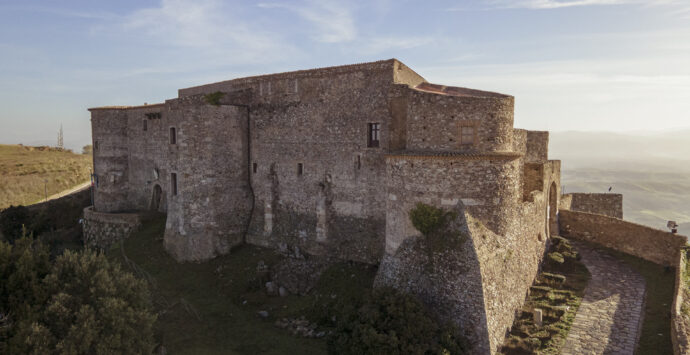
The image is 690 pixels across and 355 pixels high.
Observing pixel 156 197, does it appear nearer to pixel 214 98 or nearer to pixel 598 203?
pixel 214 98

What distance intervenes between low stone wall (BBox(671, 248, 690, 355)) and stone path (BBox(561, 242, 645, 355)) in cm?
127

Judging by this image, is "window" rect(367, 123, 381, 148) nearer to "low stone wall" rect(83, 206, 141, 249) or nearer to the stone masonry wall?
the stone masonry wall

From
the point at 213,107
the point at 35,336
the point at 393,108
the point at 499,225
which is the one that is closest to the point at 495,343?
the point at 499,225

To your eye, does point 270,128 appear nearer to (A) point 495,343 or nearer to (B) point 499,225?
(B) point 499,225

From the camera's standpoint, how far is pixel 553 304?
58.0 feet

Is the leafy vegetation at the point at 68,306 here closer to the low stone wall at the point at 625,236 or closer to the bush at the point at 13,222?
the bush at the point at 13,222

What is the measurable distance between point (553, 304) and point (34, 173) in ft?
192

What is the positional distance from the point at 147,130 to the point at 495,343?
26.7m

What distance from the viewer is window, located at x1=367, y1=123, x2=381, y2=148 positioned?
1900 centimetres

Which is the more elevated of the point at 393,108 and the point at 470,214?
the point at 393,108

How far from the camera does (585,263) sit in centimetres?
2212

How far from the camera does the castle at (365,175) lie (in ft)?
49.5

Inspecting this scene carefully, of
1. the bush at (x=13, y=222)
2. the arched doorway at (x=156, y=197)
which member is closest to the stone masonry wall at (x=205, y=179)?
the arched doorway at (x=156, y=197)

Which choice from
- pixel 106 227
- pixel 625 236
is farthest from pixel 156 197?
pixel 625 236
